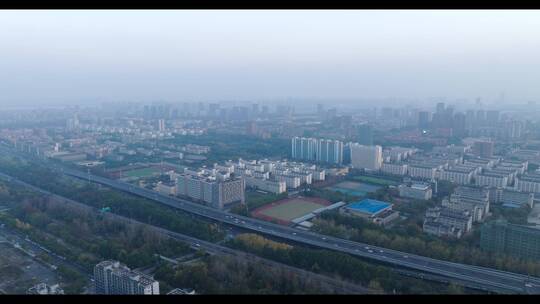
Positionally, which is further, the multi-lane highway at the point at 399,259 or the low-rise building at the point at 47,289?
the multi-lane highway at the point at 399,259

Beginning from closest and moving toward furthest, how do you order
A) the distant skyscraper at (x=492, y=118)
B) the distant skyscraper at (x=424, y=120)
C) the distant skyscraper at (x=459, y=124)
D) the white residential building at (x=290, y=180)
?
the white residential building at (x=290, y=180), the distant skyscraper at (x=459, y=124), the distant skyscraper at (x=424, y=120), the distant skyscraper at (x=492, y=118)

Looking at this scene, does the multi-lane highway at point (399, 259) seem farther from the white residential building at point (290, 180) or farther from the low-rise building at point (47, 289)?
the low-rise building at point (47, 289)

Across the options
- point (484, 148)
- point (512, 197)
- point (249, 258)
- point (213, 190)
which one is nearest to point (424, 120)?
point (484, 148)

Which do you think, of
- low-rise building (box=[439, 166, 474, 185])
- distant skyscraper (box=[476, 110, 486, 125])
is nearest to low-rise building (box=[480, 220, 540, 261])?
low-rise building (box=[439, 166, 474, 185])

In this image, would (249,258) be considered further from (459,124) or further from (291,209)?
(459,124)

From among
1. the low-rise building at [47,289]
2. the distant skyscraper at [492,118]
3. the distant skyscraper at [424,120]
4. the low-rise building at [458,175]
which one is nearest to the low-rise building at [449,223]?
the low-rise building at [458,175]

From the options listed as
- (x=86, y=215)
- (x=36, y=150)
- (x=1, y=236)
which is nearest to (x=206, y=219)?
(x=86, y=215)

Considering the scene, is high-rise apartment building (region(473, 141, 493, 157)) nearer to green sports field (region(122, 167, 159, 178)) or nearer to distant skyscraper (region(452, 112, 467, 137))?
distant skyscraper (region(452, 112, 467, 137))
